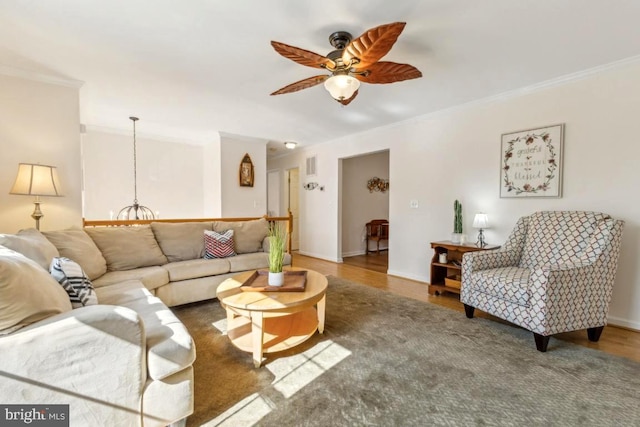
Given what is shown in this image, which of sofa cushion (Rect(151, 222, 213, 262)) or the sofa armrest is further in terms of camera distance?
sofa cushion (Rect(151, 222, 213, 262))

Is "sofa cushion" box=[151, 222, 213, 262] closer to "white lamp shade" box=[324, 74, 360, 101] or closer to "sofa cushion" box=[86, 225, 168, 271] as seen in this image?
"sofa cushion" box=[86, 225, 168, 271]

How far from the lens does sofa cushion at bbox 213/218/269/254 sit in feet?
11.7

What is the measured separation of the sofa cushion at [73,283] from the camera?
5.40ft

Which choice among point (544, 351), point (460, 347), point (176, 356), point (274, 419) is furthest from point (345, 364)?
point (544, 351)

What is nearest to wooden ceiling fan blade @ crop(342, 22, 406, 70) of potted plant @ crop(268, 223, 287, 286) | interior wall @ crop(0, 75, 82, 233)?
potted plant @ crop(268, 223, 287, 286)

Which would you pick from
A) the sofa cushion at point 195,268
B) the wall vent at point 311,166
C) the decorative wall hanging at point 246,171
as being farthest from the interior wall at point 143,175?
the sofa cushion at point 195,268

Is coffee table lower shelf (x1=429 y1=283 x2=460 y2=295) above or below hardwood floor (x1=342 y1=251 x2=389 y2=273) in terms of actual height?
above

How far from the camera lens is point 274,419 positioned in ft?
4.71

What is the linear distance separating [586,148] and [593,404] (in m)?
2.31

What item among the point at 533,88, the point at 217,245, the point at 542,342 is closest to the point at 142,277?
the point at 217,245

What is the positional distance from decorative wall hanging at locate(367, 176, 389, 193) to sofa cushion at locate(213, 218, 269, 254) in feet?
10.6

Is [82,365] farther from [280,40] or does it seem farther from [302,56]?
[280,40]

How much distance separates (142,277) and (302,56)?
7.73 feet

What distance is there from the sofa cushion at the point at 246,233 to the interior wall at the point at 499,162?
78.3 inches
